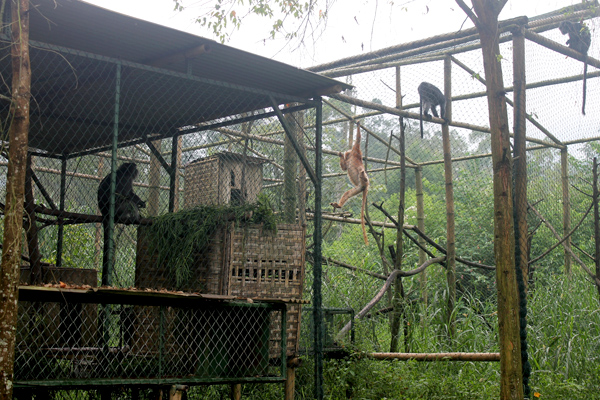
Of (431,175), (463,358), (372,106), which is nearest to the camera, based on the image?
(463,358)

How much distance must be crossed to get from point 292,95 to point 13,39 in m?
2.98

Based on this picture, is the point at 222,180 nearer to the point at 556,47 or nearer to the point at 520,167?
the point at 520,167

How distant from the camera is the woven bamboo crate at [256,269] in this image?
4.57 meters

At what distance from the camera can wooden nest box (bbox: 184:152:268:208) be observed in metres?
6.12

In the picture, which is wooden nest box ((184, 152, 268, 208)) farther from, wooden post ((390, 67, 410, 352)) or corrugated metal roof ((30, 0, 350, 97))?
wooden post ((390, 67, 410, 352))

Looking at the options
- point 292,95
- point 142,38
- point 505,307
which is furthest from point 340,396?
point 142,38

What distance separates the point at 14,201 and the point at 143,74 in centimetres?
241

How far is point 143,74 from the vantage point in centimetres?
494

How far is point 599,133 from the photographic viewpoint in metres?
8.09

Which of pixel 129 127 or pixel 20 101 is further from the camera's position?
pixel 129 127

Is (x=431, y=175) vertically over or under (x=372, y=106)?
over

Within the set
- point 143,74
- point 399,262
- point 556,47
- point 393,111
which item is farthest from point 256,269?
point 556,47

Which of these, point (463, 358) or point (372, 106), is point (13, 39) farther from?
point (463, 358)

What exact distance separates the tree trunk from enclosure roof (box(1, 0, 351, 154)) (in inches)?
20.8
